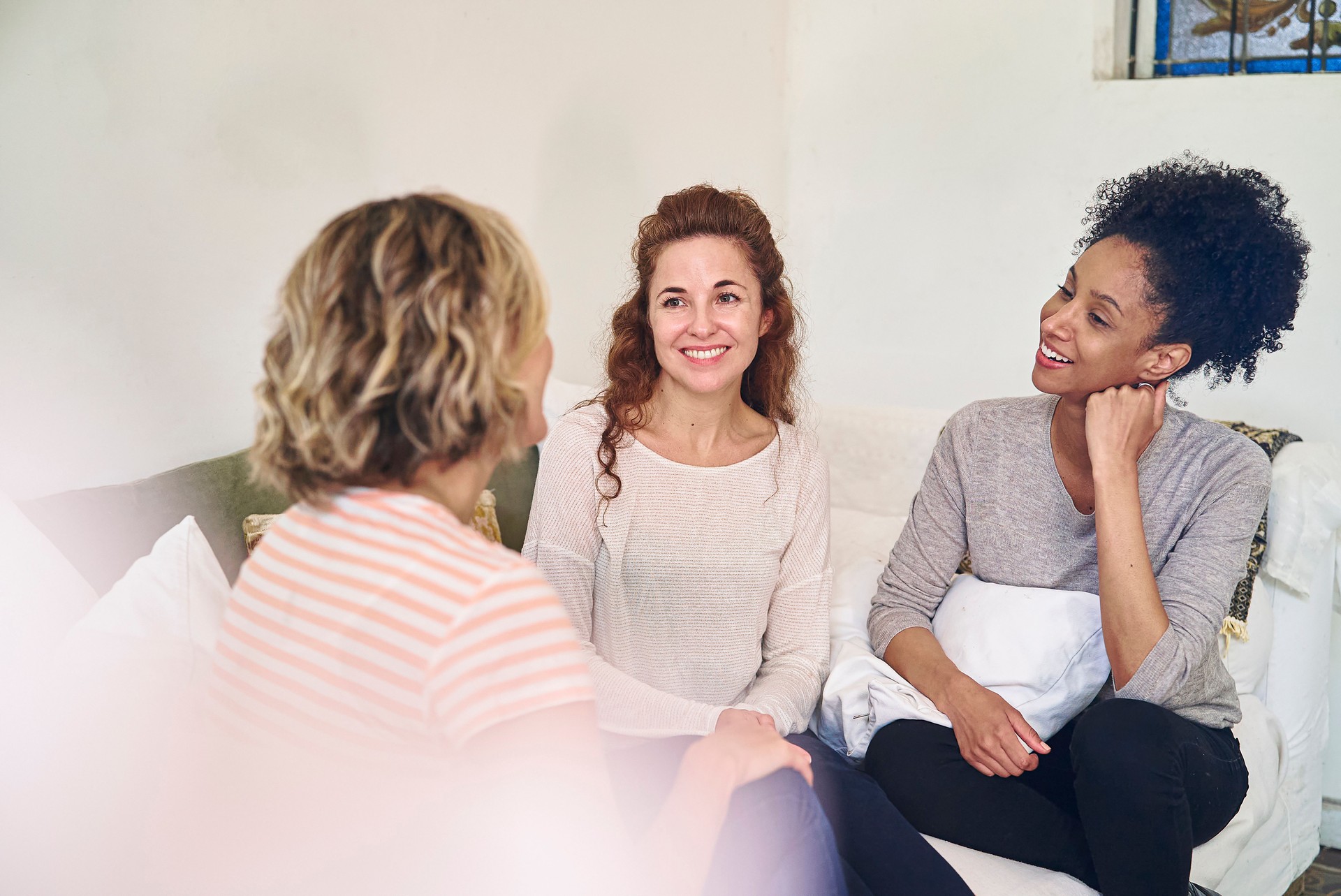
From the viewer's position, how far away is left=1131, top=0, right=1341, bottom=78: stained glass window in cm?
250

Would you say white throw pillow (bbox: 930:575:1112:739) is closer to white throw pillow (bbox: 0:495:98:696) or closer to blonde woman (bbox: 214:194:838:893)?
blonde woman (bbox: 214:194:838:893)

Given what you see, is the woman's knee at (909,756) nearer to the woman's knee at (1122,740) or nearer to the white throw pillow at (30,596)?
the woman's knee at (1122,740)

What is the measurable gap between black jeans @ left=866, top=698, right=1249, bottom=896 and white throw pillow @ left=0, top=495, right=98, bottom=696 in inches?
41.7

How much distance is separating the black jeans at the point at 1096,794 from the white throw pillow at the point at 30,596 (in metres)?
1.06

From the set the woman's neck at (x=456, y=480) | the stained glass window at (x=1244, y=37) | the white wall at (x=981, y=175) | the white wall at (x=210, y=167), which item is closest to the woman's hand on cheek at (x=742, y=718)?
the woman's neck at (x=456, y=480)

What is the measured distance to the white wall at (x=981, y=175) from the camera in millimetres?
2467

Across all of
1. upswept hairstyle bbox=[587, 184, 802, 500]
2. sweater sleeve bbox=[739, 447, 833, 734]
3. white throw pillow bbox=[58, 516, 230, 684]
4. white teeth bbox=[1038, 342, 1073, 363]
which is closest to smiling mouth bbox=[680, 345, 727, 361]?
upswept hairstyle bbox=[587, 184, 802, 500]

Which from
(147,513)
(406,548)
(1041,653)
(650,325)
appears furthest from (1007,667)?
(147,513)

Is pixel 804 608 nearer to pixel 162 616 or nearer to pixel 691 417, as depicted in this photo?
pixel 691 417

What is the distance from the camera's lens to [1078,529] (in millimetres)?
1572

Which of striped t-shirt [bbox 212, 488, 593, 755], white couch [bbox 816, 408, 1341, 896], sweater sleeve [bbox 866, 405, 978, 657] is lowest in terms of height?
white couch [bbox 816, 408, 1341, 896]

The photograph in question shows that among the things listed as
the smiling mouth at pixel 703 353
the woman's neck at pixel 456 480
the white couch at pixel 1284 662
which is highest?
the woman's neck at pixel 456 480

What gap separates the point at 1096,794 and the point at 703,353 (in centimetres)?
80

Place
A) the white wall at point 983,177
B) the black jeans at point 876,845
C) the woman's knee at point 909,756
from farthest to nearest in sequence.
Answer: the white wall at point 983,177 → the woman's knee at point 909,756 → the black jeans at point 876,845
